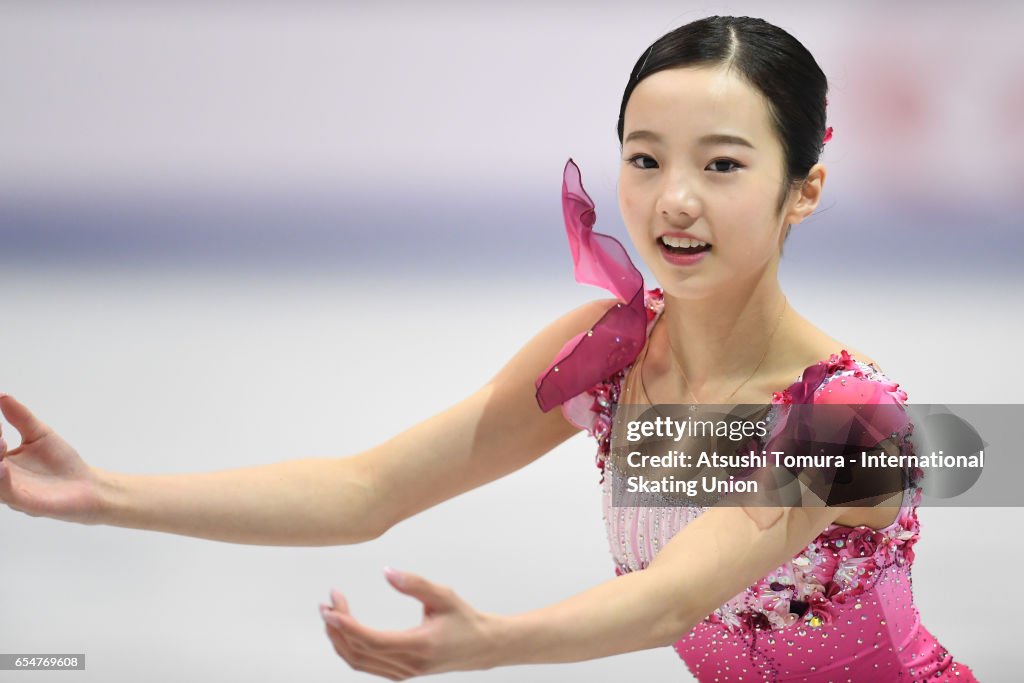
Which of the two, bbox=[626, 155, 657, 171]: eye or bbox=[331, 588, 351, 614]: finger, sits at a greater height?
bbox=[626, 155, 657, 171]: eye

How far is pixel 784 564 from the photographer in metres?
2.08

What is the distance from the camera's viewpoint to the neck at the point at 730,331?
2.11m

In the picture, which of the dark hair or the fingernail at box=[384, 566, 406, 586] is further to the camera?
the dark hair

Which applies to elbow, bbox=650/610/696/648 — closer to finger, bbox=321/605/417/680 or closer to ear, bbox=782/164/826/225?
finger, bbox=321/605/417/680

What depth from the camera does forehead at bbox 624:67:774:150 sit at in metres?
1.97

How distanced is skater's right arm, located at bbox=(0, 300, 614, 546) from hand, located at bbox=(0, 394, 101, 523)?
0.06 feet

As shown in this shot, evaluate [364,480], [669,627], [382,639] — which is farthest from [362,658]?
[364,480]

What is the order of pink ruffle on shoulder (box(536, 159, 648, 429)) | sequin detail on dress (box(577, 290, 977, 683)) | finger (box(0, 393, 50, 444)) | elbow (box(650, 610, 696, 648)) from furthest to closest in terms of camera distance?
1. pink ruffle on shoulder (box(536, 159, 648, 429))
2. sequin detail on dress (box(577, 290, 977, 683))
3. finger (box(0, 393, 50, 444))
4. elbow (box(650, 610, 696, 648))

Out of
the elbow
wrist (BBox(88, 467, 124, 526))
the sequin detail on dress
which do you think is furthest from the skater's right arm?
the elbow

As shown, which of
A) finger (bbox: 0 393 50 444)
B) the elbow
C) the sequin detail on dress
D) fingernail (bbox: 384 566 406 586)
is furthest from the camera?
the sequin detail on dress

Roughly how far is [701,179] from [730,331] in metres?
0.28

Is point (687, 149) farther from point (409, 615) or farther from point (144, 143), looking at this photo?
point (144, 143)

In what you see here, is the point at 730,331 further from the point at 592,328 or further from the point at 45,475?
the point at 45,475

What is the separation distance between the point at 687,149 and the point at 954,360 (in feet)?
9.40
